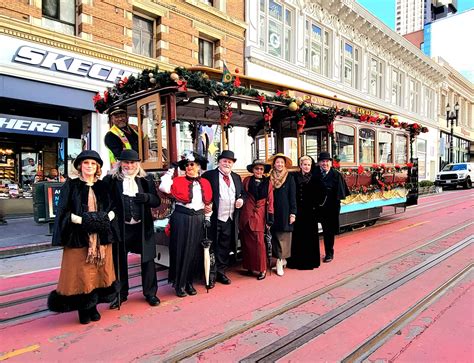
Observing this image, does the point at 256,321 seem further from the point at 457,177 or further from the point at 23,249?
the point at 457,177

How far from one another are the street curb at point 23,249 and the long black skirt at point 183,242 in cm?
461

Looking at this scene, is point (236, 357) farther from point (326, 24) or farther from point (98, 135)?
point (326, 24)

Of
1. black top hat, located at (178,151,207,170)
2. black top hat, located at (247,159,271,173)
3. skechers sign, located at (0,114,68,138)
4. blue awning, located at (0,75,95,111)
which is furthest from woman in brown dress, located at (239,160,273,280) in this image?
skechers sign, located at (0,114,68,138)

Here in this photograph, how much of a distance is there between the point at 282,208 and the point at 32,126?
31.1ft

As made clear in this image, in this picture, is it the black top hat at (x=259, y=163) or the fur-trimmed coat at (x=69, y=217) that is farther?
the black top hat at (x=259, y=163)

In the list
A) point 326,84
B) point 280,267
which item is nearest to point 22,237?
point 280,267

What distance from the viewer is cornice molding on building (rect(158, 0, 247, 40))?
1467cm

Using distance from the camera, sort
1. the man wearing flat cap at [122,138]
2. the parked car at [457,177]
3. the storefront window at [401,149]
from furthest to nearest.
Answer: the parked car at [457,177] < the storefront window at [401,149] < the man wearing flat cap at [122,138]

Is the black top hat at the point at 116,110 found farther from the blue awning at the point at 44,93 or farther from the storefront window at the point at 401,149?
the storefront window at the point at 401,149

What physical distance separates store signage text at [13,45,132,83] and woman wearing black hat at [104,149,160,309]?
692 centimetres

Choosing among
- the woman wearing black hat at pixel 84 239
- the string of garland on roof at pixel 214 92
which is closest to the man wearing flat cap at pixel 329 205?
the string of garland on roof at pixel 214 92

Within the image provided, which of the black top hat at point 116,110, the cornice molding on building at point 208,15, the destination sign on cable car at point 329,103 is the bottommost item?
the black top hat at point 116,110

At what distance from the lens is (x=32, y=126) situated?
11727mm

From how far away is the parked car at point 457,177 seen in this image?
27.4 m
